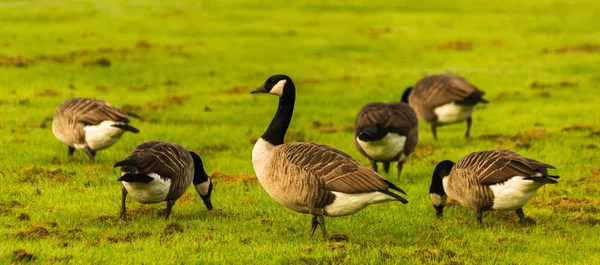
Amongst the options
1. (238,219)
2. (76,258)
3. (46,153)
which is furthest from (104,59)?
(76,258)

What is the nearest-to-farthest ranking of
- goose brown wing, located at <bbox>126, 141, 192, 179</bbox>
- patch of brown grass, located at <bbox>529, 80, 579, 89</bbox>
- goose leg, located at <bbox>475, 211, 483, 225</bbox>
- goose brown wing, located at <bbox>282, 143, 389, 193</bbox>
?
1. goose brown wing, located at <bbox>282, 143, 389, 193</bbox>
2. goose brown wing, located at <bbox>126, 141, 192, 179</bbox>
3. goose leg, located at <bbox>475, 211, 483, 225</bbox>
4. patch of brown grass, located at <bbox>529, 80, 579, 89</bbox>

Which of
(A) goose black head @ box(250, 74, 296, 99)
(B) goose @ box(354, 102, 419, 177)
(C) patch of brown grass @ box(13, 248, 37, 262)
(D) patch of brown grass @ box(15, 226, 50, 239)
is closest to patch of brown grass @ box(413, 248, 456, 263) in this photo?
(A) goose black head @ box(250, 74, 296, 99)

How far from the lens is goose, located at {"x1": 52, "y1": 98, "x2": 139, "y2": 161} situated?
14.5 metres

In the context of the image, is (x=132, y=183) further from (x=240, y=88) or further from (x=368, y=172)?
(x=240, y=88)

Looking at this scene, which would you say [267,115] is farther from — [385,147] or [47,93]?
[385,147]

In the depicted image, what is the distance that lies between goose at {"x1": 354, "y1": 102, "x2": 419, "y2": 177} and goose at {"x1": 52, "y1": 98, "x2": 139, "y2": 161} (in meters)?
4.67

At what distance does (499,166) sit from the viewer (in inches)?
415

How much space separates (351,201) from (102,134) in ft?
22.6

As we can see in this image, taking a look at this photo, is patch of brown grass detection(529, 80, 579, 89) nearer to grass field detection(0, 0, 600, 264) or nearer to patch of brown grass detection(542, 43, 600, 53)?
grass field detection(0, 0, 600, 264)

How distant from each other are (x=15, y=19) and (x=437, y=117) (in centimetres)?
3170

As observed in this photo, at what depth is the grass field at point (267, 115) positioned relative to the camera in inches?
383

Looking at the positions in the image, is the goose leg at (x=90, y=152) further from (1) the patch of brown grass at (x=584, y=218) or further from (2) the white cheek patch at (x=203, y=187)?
(1) the patch of brown grass at (x=584, y=218)

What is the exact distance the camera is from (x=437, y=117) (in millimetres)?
18875

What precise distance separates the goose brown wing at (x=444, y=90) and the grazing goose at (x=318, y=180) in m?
9.02
